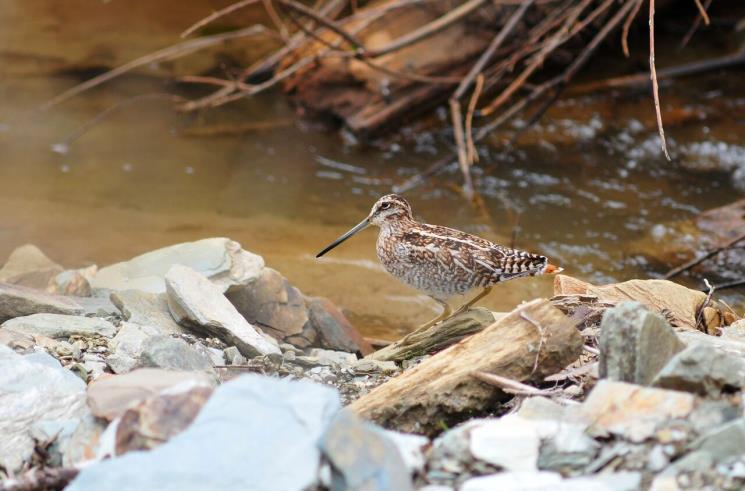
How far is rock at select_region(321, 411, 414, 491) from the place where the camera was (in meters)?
3.03

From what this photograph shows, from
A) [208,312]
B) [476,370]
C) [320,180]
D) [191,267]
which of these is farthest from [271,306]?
[320,180]

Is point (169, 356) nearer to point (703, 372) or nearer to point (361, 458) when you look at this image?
point (361, 458)

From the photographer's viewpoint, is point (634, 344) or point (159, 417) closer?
point (159, 417)

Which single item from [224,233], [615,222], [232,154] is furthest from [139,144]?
[615,222]

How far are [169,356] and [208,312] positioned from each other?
96cm

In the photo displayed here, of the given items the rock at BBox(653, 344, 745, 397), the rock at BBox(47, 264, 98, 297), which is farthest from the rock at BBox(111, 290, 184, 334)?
the rock at BBox(653, 344, 745, 397)

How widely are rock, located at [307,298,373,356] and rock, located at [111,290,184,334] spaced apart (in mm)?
1054

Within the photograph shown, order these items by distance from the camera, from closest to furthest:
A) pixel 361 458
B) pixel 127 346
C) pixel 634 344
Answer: pixel 361 458 < pixel 634 344 < pixel 127 346

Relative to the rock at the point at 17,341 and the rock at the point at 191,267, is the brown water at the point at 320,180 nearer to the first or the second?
the rock at the point at 191,267

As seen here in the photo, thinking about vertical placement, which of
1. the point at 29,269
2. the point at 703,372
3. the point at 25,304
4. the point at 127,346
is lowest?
the point at 29,269

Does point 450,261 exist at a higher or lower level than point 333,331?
higher

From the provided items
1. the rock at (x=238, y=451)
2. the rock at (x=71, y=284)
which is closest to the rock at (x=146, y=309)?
the rock at (x=71, y=284)

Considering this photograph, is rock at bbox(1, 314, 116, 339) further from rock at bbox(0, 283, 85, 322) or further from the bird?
the bird

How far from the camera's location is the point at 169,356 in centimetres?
455
